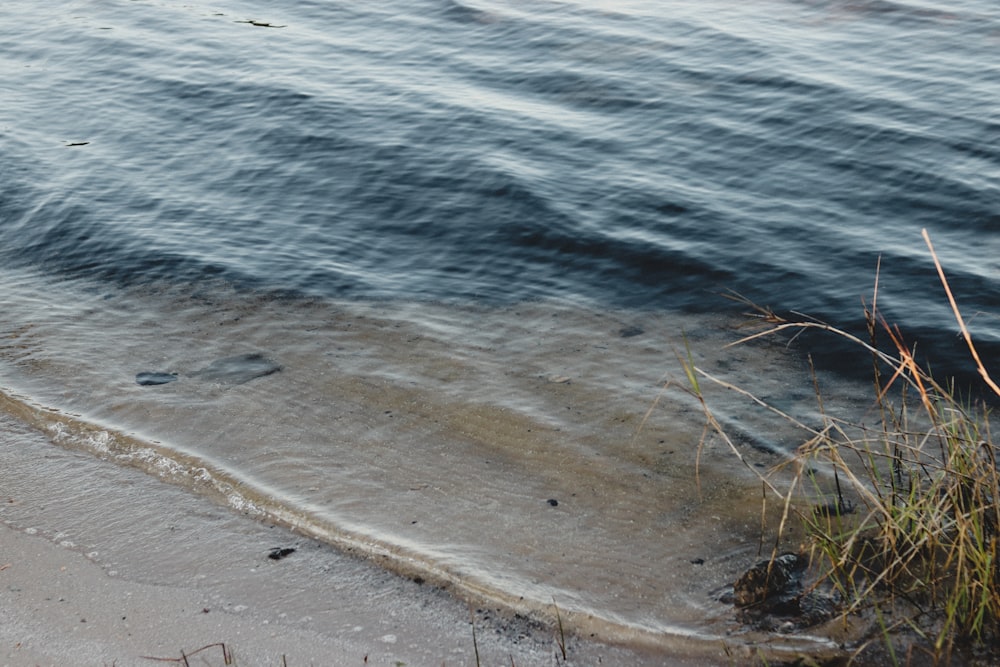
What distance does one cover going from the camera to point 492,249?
779cm

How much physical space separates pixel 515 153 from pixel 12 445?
16.9 feet

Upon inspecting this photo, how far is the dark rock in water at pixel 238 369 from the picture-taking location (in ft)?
19.8

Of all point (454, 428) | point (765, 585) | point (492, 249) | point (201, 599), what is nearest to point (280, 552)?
point (201, 599)

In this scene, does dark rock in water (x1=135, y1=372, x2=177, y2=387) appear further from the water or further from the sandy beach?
the sandy beach

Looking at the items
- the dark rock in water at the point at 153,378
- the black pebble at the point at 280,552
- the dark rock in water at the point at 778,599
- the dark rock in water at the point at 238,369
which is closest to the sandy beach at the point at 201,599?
the black pebble at the point at 280,552

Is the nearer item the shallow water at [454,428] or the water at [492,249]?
the shallow water at [454,428]

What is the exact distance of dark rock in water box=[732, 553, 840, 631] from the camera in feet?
12.7

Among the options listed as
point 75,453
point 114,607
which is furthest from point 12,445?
point 114,607

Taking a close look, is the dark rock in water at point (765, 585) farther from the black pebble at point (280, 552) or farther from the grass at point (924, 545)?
the black pebble at point (280, 552)

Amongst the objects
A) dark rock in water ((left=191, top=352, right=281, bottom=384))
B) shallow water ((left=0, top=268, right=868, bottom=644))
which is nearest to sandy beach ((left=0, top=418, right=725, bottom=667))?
shallow water ((left=0, top=268, right=868, bottom=644))

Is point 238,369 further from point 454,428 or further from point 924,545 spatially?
point 924,545

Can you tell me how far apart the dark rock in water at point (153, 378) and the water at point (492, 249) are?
0.06m

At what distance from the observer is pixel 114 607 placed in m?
3.99

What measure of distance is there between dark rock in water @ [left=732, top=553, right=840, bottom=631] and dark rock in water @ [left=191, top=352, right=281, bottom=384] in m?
3.20
